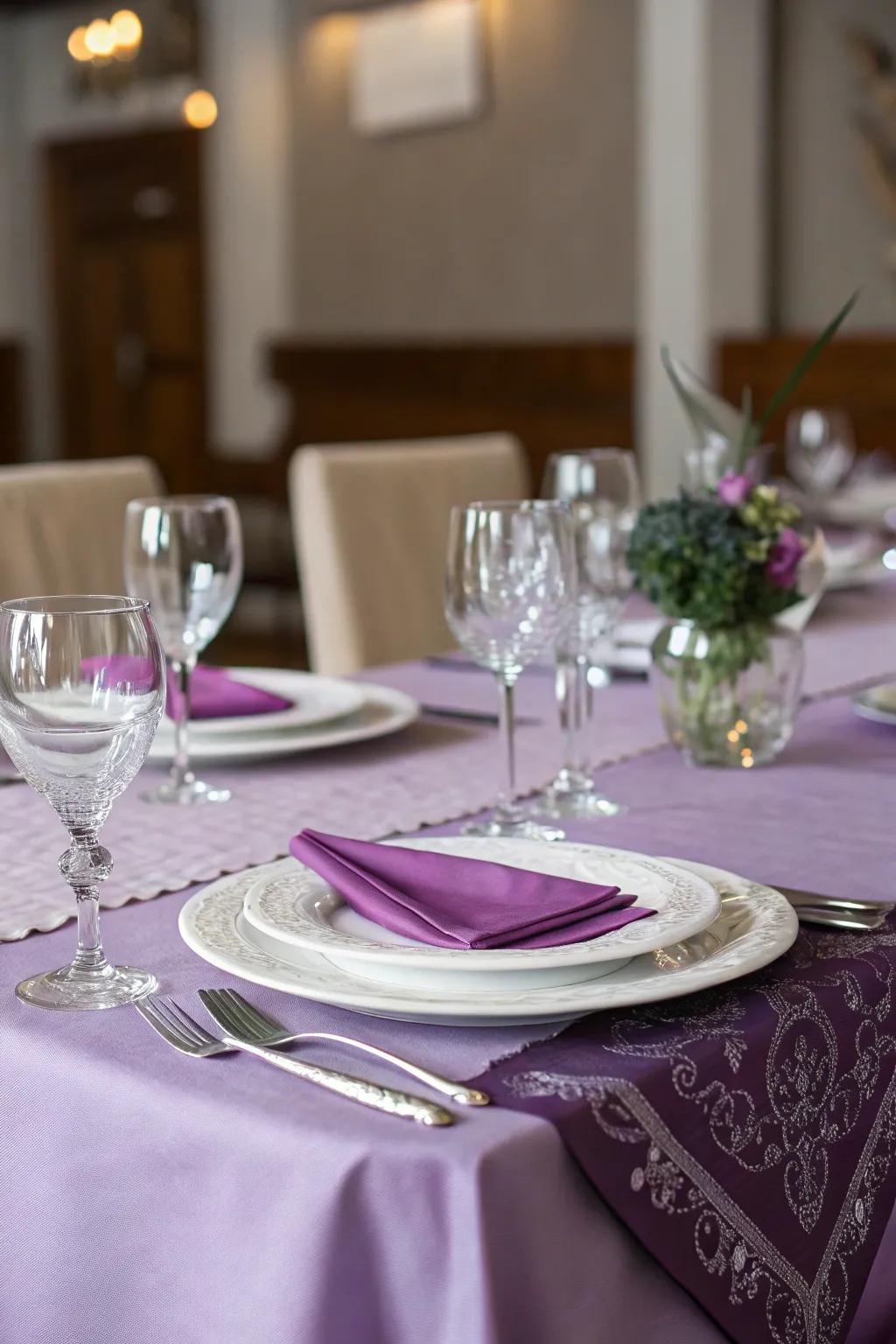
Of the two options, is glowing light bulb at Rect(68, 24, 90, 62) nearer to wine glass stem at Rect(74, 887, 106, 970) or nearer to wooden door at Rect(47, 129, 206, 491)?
wooden door at Rect(47, 129, 206, 491)

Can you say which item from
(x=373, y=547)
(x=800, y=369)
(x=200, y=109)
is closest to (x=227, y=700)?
(x=800, y=369)

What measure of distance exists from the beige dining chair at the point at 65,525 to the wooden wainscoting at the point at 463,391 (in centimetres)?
345

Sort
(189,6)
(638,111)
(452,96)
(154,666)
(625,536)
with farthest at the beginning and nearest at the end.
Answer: (189,6)
(452,96)
(638,111)
(625,536)
(154,666)

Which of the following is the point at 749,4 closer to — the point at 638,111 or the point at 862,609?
the point at 638,111

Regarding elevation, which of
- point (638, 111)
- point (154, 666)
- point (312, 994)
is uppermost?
point (638, 111)

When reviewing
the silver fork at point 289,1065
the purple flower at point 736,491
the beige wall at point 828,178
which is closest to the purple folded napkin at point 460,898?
the silver fork at point 289,1065

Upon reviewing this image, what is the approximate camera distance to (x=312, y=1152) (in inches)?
25.6

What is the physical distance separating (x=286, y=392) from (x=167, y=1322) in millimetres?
6219

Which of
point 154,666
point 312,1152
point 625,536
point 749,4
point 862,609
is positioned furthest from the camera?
point 749,4

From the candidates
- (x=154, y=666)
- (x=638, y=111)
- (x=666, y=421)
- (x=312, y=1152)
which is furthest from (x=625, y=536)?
(x=638, y=111)

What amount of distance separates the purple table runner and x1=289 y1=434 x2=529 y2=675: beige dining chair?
148cm

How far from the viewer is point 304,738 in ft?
4.44

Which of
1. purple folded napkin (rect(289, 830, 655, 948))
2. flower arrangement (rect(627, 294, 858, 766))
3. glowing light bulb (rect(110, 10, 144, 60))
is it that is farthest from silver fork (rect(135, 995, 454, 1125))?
glowing light bulb (rect(110, 10, 144, 60))

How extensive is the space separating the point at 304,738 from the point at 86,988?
555 mm
